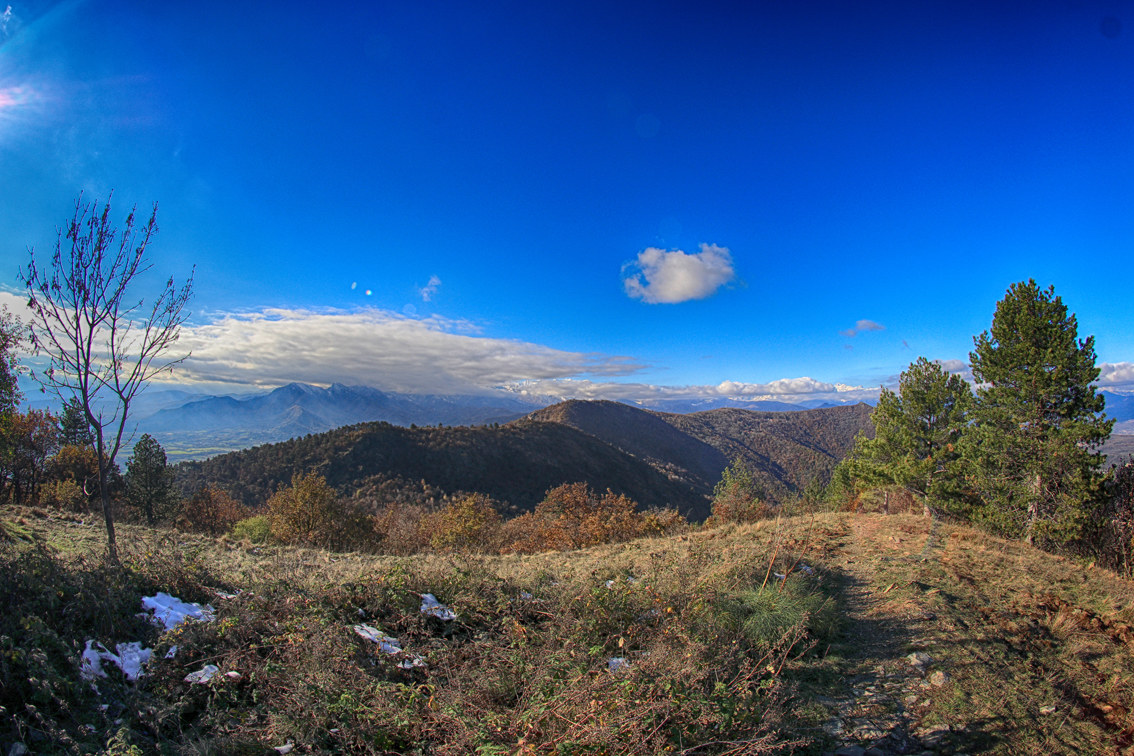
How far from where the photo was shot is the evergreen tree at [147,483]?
27.5 metres

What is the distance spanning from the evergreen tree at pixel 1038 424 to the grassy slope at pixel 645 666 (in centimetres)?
413

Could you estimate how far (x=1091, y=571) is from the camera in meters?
9.37

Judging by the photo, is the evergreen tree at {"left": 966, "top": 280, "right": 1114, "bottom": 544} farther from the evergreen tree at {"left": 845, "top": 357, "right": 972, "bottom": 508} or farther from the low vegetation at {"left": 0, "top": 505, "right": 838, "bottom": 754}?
the low vegetation at {"left": 0, "top": 505, "right": 838, "bottom": 754}

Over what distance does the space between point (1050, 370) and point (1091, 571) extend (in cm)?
568

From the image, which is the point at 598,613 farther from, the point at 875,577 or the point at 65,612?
the point at 875,577

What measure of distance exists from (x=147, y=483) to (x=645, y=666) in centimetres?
3714

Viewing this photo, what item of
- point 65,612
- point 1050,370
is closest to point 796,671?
point 65,612

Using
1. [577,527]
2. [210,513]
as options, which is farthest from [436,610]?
[210,513]

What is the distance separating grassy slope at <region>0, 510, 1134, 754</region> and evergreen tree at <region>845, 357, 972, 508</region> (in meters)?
8.60

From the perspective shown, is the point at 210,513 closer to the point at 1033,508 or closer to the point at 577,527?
the point at 577,527

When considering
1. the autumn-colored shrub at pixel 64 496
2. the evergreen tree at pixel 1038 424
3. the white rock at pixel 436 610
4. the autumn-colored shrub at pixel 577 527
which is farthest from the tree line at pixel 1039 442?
the autumn-colored shrub at pixel 64 496

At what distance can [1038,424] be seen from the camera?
40.0 feet

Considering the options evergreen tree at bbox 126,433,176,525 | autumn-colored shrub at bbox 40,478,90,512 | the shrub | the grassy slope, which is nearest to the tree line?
the grassy slope

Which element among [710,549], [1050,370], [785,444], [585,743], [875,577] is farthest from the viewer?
[785,444]
